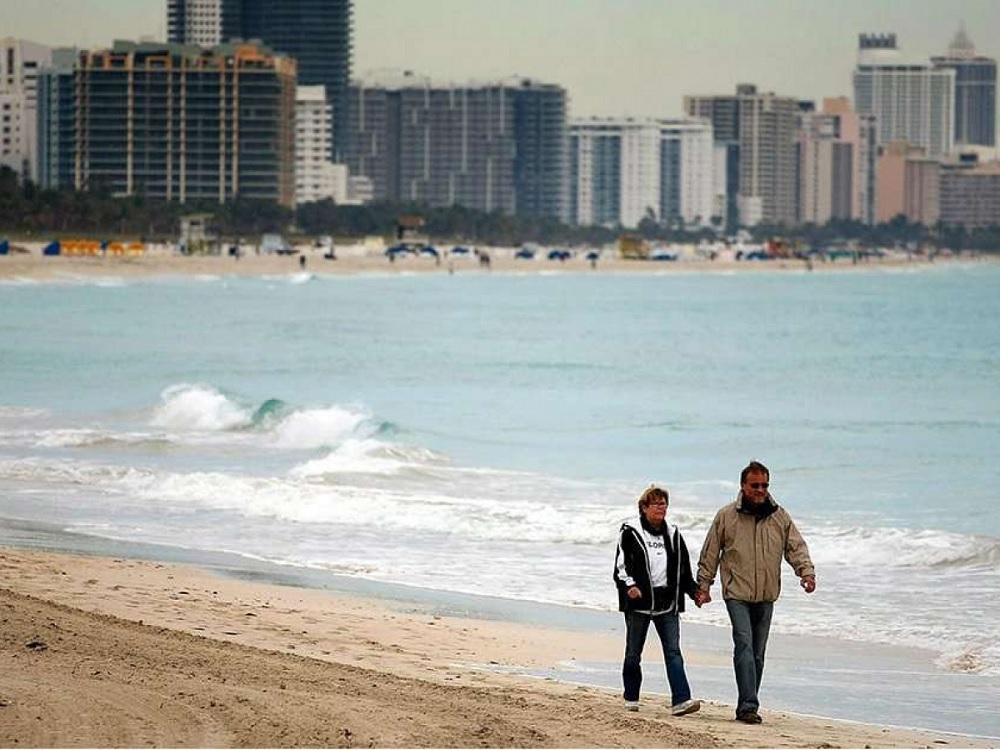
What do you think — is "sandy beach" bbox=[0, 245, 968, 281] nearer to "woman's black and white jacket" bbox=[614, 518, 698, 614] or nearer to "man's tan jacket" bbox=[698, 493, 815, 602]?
"woman's black and white jacket" bbox=[614, 518, 698, 614]

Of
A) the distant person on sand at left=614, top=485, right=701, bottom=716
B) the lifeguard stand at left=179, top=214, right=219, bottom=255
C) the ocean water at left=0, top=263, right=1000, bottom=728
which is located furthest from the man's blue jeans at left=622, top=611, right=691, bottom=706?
the lifeguard stand at left=179, top=214, right=219, bottom=255

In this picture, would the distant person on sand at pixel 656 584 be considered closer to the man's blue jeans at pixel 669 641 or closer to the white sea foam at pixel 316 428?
the man's blue jeans at pixel 669 641

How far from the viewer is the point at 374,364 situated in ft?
175

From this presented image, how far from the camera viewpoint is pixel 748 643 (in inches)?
381

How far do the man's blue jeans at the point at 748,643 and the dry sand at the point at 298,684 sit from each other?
0.15m

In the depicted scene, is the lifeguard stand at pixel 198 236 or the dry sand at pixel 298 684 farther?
the lifeguard stand at pixel 198 236

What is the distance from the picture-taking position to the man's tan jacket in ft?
31.5

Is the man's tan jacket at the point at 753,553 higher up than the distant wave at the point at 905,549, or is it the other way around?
the man's tan jacket at the point at 753,553

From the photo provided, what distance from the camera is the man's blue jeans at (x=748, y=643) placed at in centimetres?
964

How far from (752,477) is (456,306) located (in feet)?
306

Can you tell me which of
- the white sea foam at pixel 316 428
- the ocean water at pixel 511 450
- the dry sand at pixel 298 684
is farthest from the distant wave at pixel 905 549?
the white sea foam at pixel 316 428

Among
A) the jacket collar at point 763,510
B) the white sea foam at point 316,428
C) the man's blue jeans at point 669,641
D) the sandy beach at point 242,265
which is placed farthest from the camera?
the sandy beach at point 242,265

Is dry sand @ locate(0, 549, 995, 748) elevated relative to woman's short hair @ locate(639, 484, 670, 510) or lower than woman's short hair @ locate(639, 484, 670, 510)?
lower

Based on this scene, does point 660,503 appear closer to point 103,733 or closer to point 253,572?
point 103,733
